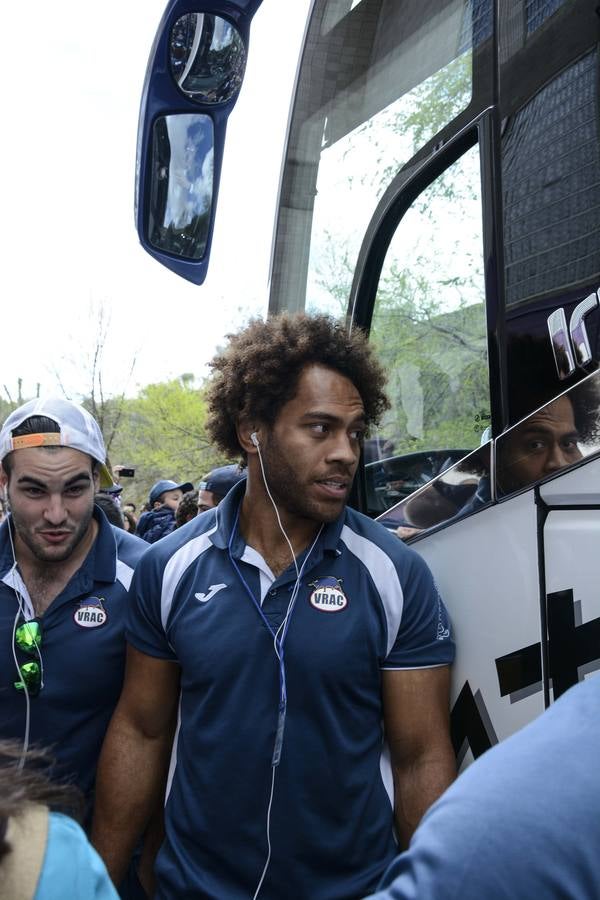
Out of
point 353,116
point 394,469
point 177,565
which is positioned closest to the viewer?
point 177,565

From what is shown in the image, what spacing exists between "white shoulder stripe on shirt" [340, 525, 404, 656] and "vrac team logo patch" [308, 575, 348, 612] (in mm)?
89

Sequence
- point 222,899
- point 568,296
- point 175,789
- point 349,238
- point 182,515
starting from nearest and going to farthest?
point 568,296 < point 222,899 < point 175,789 < point 349,238 < point 182,515

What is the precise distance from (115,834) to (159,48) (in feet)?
7.14

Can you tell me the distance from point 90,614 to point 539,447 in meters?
1.47

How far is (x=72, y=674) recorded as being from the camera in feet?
8.63

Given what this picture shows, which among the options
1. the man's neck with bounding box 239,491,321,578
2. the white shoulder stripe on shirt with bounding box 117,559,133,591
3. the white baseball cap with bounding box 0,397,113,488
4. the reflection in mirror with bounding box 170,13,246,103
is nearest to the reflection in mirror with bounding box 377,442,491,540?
the man's neck with bounding box 239,491,321,578

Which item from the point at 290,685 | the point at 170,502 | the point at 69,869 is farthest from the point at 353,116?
the point at 170,502

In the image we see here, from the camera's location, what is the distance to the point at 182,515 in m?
6.76

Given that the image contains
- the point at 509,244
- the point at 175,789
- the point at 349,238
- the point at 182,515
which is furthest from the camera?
the point at 182,515

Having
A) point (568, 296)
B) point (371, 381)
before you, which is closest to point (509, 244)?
point (568, 296)

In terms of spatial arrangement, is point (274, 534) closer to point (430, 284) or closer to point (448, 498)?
point (448, 498)

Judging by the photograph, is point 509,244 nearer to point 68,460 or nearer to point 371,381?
point 371,381

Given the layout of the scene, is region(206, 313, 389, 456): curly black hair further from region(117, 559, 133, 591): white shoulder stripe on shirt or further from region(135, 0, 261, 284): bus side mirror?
region(117, 559, 133, 591): white shoulder stripe on shirt

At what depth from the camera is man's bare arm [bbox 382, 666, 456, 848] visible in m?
2.19
